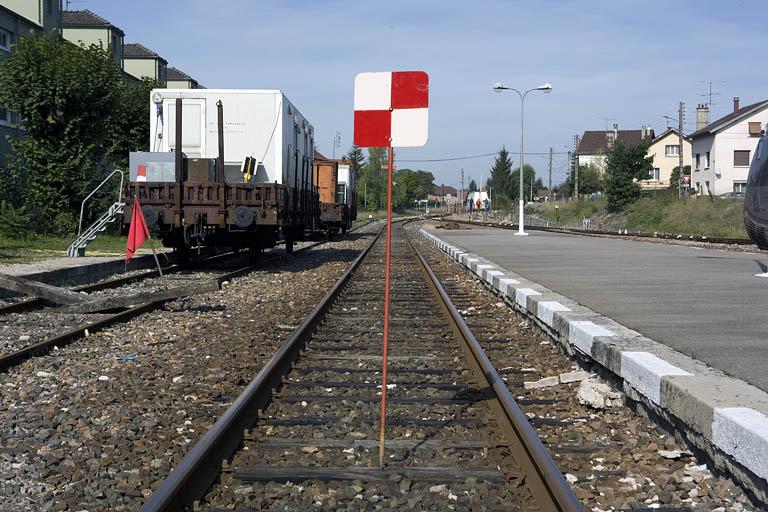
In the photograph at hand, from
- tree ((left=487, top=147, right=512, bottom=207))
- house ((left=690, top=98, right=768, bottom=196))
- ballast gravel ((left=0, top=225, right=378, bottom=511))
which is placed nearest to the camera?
ballast gravel ((left=0, top=225, right=378, bottom=511))

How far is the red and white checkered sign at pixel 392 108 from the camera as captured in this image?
5340 millimetres

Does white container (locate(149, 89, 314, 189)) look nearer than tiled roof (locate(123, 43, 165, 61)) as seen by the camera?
Yes

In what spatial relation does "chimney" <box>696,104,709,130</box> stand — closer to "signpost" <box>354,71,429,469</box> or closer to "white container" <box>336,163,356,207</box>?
"white container" <box>336,163,356,207</box>

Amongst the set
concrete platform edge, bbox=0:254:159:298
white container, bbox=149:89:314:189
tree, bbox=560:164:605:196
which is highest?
tree, bbox=560:164:605:196

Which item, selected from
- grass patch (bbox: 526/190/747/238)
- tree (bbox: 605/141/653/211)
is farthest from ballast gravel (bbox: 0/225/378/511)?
tree (bbox: 605/141/653/211)

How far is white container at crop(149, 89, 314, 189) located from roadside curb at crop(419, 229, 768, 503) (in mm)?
9175

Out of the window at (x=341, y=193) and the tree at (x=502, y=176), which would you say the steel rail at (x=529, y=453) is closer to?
the window at (x=341, y=193)

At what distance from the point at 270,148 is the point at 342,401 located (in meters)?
11.3

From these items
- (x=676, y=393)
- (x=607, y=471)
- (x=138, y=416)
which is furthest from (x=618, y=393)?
(x=138, y=416)

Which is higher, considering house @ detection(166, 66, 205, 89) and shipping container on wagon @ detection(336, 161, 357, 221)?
house @ detection(166, 66, 205, 89)

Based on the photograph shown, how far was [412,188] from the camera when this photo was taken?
150 meters

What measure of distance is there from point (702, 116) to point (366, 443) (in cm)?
8541

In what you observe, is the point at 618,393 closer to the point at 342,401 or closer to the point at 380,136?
the point at 342,401

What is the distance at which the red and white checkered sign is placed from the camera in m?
5.34
